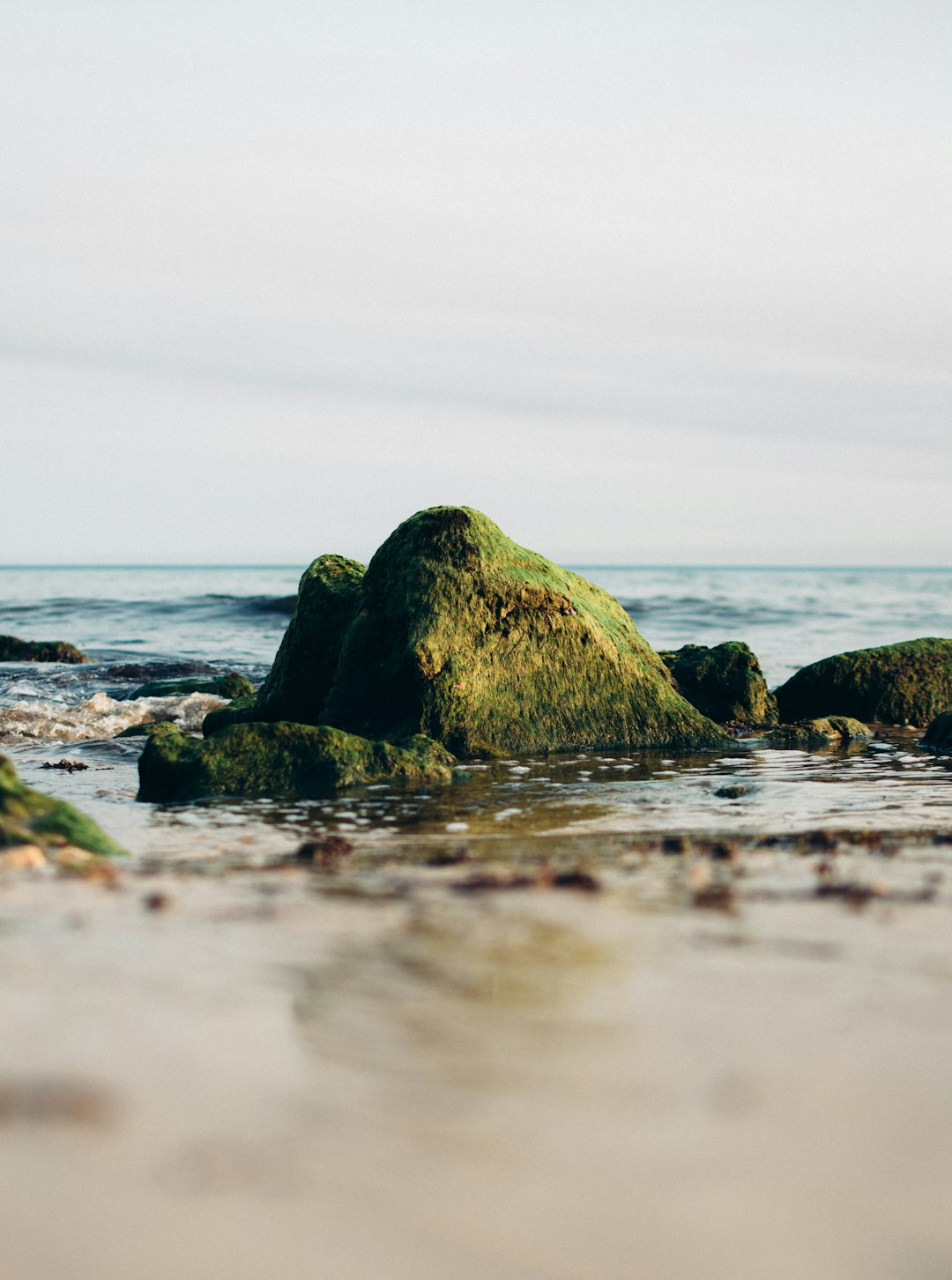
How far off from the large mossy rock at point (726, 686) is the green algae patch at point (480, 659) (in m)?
1.22

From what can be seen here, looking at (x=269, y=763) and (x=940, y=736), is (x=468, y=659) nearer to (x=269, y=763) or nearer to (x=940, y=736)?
(x=269, y=763)

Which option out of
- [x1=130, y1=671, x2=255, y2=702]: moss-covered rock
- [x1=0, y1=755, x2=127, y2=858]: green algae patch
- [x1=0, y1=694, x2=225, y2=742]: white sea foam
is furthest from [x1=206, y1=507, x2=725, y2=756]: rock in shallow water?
[x1=0, y1=755, x2=127, y2=858]: green algae patch

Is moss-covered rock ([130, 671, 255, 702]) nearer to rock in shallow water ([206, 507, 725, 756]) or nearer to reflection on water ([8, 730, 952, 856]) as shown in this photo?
rock in shallow water ([206, 507, 725, 756])

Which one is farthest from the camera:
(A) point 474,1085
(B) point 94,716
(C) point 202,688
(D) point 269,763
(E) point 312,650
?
(C) point 202,688

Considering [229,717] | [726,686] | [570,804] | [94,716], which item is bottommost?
[94,716]

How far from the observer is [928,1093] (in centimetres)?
232

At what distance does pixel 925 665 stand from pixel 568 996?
787cm

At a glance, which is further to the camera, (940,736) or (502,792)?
(940,736)

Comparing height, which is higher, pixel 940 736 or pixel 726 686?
pixel 726 686

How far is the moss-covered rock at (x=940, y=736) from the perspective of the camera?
26.3 feet

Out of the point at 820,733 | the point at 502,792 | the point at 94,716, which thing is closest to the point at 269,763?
the point at 502,792

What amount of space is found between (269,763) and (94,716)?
187 inches

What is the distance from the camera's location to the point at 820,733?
28.7 ft

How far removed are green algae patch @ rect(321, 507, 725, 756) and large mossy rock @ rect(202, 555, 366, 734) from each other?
1.21 ft
